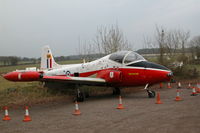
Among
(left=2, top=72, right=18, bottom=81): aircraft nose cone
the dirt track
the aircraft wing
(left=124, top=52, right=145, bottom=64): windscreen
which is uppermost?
(left=124, top=52, right=145, bottom=64): windscreen

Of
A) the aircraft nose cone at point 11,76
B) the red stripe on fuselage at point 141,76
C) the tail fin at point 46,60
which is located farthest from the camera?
the tail fin at point 46,60

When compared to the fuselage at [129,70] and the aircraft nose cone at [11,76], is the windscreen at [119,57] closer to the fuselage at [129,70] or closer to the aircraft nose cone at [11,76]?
the fuselage at [129,70]

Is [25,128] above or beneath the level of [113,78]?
beneath

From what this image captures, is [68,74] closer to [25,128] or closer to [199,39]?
[25,128]

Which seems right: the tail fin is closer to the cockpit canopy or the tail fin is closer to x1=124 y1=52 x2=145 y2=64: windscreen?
the cockpit canopy

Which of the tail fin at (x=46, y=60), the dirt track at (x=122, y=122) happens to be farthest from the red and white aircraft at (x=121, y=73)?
the tail fin at (x=46, y=60)

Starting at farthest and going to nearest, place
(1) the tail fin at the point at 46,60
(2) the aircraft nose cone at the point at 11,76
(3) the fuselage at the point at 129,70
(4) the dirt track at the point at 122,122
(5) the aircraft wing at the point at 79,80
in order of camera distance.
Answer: (1) the tail fin at the point at 46,60
(3) the fuselage at the point at 129,70
(5) the aircraft wing at the point at 79,80
(2) the aircraft nose cone at the point at 11,76
(4) the dirt track at the point at 122,122

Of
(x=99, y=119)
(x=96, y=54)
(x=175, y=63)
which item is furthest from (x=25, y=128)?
(x=96, y=54)

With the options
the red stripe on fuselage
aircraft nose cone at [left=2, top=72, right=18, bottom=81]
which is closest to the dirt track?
aircraft nose cone at [left=2, top=72, right=18, bottom=81]

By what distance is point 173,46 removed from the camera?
3144 centimetres

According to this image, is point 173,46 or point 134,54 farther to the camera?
point 173,46

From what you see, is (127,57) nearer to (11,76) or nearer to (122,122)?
(11,76)

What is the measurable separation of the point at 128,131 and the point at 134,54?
7809 millimetres

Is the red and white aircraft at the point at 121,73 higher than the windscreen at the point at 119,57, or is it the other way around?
the windscreen at the point at 119,57
